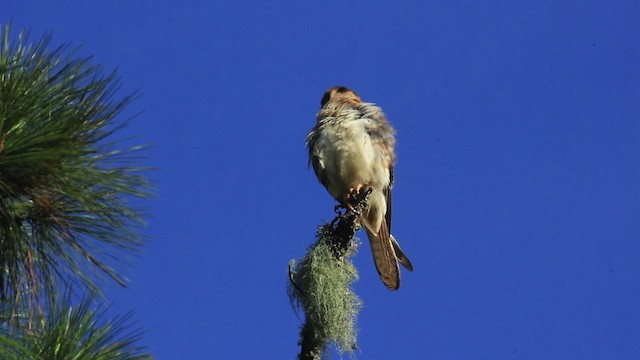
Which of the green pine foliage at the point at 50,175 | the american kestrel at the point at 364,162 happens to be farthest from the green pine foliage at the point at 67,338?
the american kestrel at the point at 364,162

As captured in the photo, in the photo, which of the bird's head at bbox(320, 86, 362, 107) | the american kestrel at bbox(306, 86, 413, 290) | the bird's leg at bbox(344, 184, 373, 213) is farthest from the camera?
the bird's head at bbox(320, 86, 362, 107)

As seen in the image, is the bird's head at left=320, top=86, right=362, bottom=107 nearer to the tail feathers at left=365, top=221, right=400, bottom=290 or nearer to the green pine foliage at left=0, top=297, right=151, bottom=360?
the tail feathers at left=365, top=221, right=400, bottom=290

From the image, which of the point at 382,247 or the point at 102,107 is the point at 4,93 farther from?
the point at 382,247

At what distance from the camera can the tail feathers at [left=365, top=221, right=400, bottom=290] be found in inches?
216

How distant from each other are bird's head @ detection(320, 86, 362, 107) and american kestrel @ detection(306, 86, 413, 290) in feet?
0.18

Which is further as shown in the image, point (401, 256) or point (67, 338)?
point (401, 256)

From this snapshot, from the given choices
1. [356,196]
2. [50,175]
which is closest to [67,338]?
[50,175]

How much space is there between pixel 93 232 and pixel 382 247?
284 centimetres

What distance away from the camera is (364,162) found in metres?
5.42

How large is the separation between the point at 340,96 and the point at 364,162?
63cm

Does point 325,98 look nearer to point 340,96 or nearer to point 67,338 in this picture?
point 340,96

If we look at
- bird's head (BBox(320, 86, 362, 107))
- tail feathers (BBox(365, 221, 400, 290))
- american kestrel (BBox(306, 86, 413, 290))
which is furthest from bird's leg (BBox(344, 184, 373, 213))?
bird's head (BBox(320, 86, 362, 107))

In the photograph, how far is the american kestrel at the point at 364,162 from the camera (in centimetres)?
542

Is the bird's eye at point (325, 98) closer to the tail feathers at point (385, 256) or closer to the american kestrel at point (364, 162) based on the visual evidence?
the american kestrel at point (364, 162)
